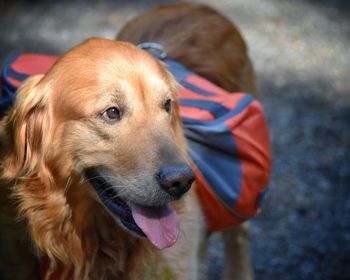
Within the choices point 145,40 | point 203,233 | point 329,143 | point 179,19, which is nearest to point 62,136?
point 203,233

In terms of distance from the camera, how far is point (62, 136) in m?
2.64

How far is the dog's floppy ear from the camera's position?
2674mm

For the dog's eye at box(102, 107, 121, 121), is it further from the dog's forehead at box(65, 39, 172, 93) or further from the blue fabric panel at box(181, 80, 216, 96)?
the blue fabric panel at box(181, 80, 216, 96)

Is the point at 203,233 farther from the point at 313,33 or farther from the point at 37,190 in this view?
the point at 313,33

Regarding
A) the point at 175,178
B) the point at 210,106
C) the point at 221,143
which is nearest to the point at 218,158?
the point at 221,143

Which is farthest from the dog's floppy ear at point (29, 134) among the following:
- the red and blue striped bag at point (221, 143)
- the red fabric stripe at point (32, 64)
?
the red fabric stripe at point (32, 64)

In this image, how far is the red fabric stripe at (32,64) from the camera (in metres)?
3.42

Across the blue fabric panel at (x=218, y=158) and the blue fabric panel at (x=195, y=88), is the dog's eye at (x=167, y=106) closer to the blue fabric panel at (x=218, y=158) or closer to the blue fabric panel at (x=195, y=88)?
the blue fabric panel at (x=218, y=158)

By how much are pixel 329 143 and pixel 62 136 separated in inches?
130

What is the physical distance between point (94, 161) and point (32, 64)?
119 cm

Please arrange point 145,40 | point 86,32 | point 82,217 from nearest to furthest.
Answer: point 82,217 → point 145,40 → point 86,32

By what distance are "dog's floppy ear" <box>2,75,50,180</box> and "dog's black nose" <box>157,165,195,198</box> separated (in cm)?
59

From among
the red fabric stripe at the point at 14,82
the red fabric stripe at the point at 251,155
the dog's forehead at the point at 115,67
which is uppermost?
the dog's forehead at the point at 115,67

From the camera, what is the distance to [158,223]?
8.44 feet
